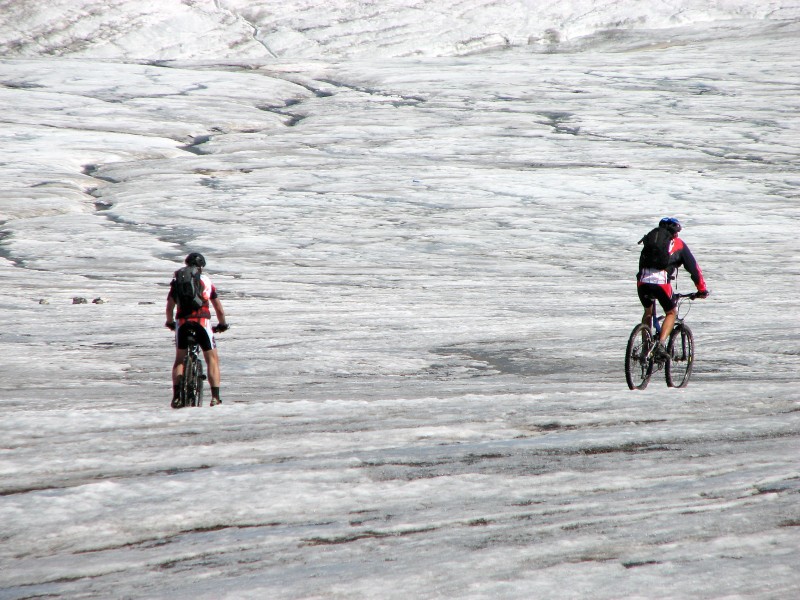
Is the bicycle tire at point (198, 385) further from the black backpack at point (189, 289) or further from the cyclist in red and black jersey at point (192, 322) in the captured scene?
the black backpack at point (189, 289)

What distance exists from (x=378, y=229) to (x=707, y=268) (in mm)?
9463

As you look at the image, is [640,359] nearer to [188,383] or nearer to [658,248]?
[658,248]

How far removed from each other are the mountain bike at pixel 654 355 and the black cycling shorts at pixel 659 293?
7 centimetres

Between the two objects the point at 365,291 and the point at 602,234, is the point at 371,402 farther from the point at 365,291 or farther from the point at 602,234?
the point at 602,234

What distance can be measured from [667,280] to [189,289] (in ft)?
15.2

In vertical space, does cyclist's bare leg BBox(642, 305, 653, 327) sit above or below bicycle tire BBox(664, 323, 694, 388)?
above

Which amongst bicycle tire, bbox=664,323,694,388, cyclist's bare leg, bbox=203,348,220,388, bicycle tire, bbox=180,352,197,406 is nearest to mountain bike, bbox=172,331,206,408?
bicycle tire, bbox=180,352,197,406

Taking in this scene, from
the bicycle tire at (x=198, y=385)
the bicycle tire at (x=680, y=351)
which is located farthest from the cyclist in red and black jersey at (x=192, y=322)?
the bicycle tire at (x=680, y=351)

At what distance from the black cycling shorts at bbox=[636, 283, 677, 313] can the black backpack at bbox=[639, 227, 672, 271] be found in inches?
7.6

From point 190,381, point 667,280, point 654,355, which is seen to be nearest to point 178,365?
point 190,381

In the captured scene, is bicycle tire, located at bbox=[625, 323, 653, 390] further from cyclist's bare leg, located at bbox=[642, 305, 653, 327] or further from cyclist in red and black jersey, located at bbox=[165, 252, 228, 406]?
cyclist in red and black jersey, located at bbox=[165, 252, 228, 406]

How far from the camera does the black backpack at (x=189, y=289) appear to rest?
8.98 m

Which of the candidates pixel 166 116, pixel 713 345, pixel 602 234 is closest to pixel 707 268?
pixel 602 234

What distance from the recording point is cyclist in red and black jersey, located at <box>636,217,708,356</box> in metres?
10.0
